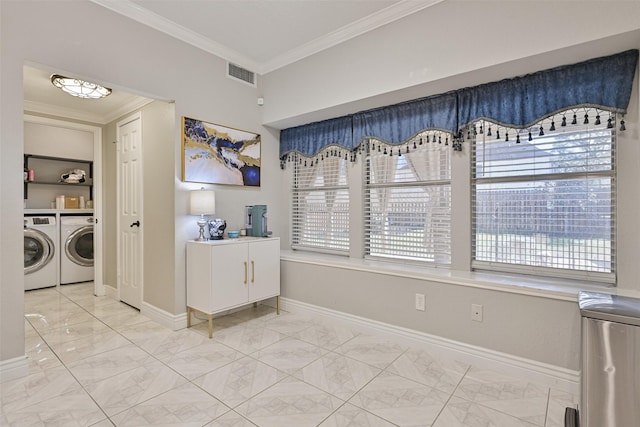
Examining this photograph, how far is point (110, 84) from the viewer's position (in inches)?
101

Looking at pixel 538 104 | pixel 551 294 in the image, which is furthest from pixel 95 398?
pixel 538 104

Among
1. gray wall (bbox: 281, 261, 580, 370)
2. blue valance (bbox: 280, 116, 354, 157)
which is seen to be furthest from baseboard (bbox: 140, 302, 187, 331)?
blue valance (bbox: 280, 116, 354, 157)

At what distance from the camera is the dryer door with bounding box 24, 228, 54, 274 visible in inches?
172

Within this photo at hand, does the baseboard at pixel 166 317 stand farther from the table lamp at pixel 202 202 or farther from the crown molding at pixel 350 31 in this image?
the crown molding at pixel 350 31

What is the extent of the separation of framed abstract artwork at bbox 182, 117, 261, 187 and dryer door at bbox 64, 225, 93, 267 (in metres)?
3.03

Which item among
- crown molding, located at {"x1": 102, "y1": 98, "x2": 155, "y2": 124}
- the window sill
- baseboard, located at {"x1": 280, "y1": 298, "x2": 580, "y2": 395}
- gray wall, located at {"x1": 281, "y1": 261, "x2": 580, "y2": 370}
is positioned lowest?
baseboard, located at {"x1": 280, "y1": 298, "x2": 580, "y2": 395}

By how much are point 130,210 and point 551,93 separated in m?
4.23

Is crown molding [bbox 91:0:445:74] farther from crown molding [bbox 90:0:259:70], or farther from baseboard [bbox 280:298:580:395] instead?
baseboard [bbox 280:298:580:395]

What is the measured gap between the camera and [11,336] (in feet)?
6.97

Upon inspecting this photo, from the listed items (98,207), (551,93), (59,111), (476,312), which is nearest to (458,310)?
(476,312)

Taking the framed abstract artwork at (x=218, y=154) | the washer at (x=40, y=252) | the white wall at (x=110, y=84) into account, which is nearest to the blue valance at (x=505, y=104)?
the framed abstract artwork at (x=218, y=154)

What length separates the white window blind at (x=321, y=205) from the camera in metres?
3.57

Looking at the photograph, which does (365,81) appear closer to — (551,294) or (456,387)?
(551,294)

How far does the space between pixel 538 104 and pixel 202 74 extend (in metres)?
2.94
